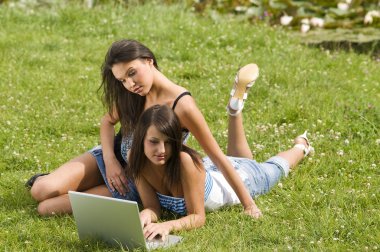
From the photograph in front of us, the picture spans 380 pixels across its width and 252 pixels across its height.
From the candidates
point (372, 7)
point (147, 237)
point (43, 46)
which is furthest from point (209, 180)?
point (372, 7)

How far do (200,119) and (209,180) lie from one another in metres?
0.47

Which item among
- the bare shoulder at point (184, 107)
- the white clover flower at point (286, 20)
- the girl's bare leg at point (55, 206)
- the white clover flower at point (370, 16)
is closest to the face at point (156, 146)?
the bare shoulder at point (184, 107)

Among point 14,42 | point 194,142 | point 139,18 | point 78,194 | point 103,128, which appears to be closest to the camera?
point 78,194

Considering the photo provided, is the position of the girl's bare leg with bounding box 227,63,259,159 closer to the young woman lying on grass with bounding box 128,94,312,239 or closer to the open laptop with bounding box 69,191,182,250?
the young woman lying on grass with bounding box 128,94,312,239

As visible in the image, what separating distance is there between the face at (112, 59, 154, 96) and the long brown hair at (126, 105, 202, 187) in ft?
0.56

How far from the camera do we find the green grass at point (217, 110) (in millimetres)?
5125

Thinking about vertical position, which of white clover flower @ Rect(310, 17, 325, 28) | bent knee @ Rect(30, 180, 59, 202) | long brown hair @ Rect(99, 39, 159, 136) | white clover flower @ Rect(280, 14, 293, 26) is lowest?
white clover flower @ Rect(310, 17, 325, 28)

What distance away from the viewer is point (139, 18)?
31.7ft

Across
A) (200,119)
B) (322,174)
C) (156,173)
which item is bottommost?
(322,174)

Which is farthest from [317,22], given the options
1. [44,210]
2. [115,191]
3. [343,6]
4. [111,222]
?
[111,222]

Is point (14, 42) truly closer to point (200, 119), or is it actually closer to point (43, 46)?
point (43, 46)

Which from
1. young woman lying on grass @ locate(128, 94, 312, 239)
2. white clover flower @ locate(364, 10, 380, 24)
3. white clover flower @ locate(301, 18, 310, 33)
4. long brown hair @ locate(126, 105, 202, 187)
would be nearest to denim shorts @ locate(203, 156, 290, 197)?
young woman lying on grass @ locate(128, 94, 312, 239)

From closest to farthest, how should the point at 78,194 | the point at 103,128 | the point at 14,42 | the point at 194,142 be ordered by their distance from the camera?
the point at 78,194 → the point at 103,128 → the point at 194,142 → the point at 14,42

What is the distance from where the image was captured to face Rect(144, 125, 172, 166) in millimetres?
5125
